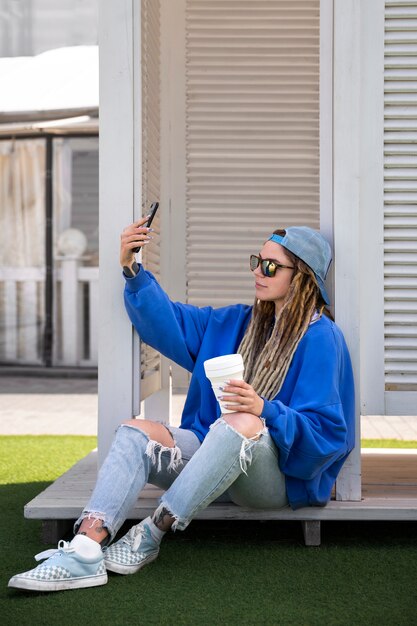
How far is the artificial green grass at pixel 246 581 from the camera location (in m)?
3.11

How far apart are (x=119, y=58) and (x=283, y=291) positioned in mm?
1109

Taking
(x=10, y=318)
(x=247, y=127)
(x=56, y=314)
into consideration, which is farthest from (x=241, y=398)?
(x=10, y=318)

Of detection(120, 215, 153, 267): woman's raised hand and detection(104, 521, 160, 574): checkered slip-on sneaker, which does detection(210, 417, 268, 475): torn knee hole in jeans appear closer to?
detection(104, 521, 160, 574): checkered slip-on sneaker


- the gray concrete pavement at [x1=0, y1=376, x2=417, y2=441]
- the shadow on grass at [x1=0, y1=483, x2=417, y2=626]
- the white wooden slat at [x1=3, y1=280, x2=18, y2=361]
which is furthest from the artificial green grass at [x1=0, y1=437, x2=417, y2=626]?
the white wooden slat at [x1=3, y1=280, x2=18, y2=361]

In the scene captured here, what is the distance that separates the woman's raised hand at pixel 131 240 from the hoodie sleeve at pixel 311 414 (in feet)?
2.33

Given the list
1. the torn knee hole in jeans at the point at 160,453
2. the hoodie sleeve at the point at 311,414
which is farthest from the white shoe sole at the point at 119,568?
the hoodie sleeve at the point at 311,414

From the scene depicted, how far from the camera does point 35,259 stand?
40.4 ft

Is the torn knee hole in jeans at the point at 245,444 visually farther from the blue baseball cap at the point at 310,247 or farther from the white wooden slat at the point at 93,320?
the white wooden slat at the point at 93,320

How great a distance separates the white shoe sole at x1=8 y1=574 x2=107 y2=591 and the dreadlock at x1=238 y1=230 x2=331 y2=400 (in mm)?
903

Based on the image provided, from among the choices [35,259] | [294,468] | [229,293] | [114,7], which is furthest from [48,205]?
[294,468]

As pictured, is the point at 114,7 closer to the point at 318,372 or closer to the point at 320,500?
the point at 318,372

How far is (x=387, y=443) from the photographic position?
718 cm

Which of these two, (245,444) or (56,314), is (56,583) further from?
(56,314)

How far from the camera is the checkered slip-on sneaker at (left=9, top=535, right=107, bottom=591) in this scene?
3.26 m
